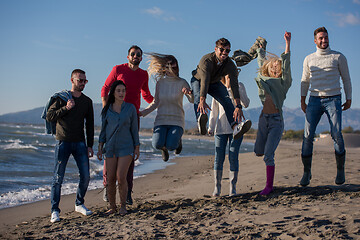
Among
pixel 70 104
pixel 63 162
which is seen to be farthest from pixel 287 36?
pixel 63 162

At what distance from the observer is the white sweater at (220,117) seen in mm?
5332

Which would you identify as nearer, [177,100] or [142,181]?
[177,100]

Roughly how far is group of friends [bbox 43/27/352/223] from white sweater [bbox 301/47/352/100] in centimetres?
1

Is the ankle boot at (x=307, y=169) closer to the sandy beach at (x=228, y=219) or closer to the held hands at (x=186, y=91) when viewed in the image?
the sandy beach at (x=228, y=219)

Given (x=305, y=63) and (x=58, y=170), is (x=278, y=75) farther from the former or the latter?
(x=58, y=170)

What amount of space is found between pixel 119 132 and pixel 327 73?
329 cm

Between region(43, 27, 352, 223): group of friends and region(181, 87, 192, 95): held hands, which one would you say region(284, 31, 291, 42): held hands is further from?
region(181, 87, 192, 95): held hands

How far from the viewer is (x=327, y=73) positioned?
5230 mm

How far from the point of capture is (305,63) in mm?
5504

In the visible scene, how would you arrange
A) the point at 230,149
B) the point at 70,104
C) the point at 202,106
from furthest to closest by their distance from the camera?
the point at 230,149
the point at 202,106
the point at 70,104

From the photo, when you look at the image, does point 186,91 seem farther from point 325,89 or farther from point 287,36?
point 325,89

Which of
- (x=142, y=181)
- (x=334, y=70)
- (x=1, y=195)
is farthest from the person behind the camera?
(x=142, y=181)

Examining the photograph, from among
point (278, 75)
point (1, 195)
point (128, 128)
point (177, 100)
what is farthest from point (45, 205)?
point (278, 75)

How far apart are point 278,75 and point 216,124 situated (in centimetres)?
128
